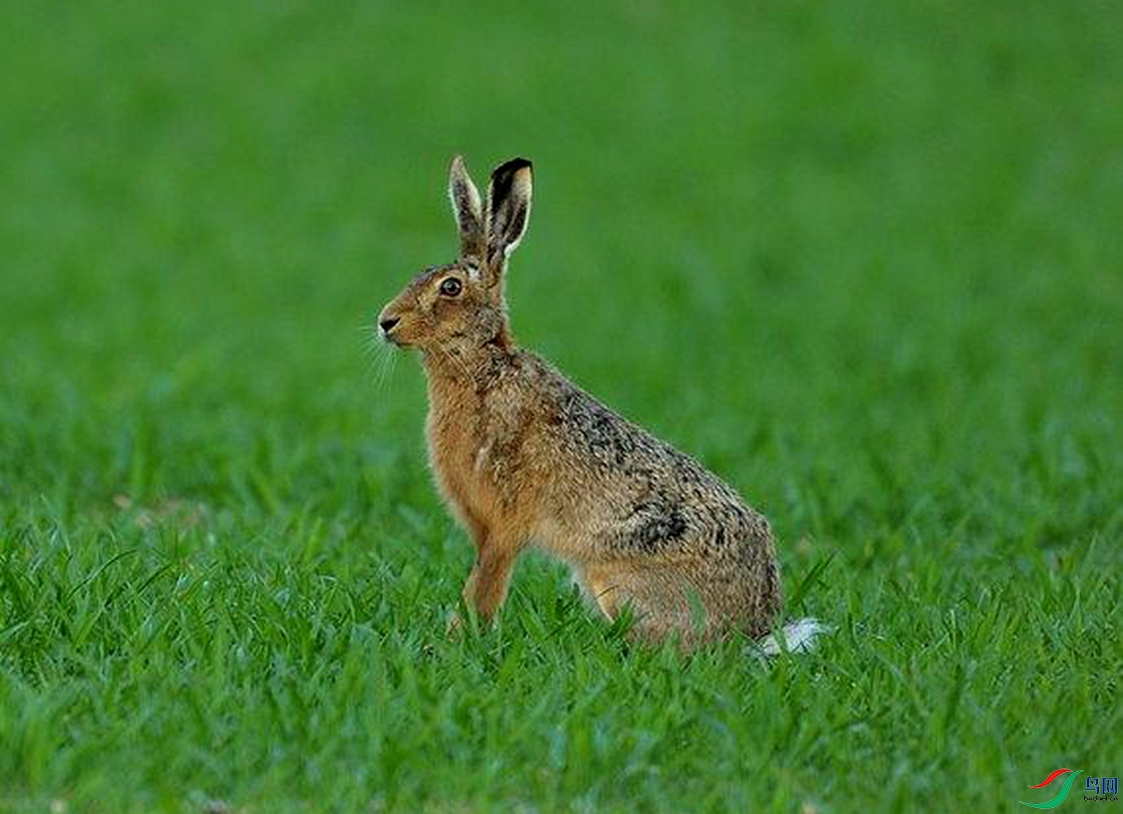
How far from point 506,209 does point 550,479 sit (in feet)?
3.10

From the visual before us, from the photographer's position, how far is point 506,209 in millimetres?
7168

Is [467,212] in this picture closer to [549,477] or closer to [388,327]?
[388,327]

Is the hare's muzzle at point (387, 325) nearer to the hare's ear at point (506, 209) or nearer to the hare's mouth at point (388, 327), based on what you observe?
the hare's mouth at point (388, 327)

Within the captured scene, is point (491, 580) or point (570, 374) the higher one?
point (491, 580)

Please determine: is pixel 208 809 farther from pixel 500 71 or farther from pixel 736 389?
pixel 500 71

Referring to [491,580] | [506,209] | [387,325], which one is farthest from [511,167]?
[491,580]

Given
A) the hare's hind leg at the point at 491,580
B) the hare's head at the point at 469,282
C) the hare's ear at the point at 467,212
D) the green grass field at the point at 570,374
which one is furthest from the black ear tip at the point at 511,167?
the green grass field at the point at 570,374

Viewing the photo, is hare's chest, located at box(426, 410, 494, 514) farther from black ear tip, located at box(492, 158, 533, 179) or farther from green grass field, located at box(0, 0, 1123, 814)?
black ear tip, located at box(492, 158, 533, 179)

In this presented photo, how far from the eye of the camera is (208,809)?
5285 millimetres

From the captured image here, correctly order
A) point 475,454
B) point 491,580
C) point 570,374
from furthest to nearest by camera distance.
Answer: point 570,374, point 475,454, point 491,580

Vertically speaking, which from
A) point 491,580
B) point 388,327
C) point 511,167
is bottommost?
point 491,580

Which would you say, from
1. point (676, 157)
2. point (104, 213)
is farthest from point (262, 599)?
point (676, 157)

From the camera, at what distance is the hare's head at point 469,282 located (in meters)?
7.10

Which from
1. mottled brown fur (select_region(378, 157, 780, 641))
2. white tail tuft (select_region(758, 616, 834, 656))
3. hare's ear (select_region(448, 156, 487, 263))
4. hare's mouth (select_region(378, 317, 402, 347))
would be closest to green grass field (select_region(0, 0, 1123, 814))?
white tail tuft (select_region(758, 616, 834, 656))
